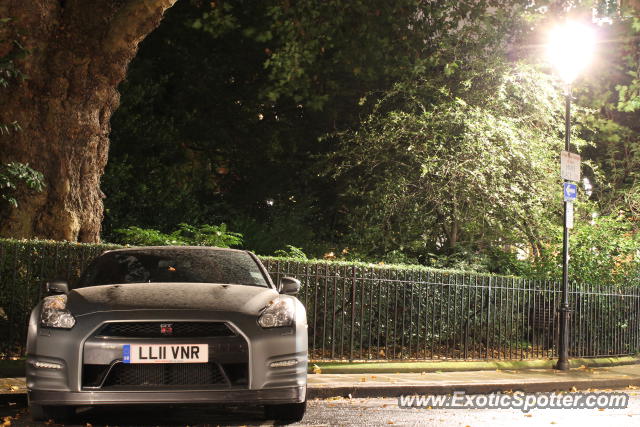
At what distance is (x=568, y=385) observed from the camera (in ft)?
44.6

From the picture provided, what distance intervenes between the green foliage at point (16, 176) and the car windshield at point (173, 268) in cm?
465

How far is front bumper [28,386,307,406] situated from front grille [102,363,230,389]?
8cm

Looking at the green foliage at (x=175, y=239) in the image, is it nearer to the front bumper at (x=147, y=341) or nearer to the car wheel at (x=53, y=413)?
the car wheel at (x=53, y=413)

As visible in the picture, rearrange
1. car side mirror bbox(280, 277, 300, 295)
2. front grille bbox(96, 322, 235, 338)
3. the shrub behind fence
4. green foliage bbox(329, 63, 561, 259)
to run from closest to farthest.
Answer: front grille bbox(96, 322, 235, 338)
car side mirror bbox(280, 277, 300, 295)
the shrub behind fence
green foliage bbox(329, 63, 561, 259)

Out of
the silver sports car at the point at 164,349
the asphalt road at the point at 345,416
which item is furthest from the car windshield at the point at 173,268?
the asphalt road at the point at 345,416

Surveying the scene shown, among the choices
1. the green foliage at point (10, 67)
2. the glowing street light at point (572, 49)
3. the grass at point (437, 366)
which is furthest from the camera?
the glowing street light at point (572, 49)

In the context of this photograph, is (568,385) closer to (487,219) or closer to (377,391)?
(377,391)

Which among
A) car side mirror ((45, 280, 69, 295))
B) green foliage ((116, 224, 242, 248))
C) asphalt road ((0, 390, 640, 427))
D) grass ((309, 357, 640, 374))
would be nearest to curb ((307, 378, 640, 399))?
asphalt road ((0, 390, 640, 427))

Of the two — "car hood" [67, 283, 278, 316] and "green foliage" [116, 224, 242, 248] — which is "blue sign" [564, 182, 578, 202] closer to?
"green foliage" [116, 224, 242, 248]

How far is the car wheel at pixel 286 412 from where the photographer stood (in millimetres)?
8188

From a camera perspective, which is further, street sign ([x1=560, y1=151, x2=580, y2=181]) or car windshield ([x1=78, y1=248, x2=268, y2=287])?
street sign ([x1=560, y1=151, x2=580, y2=181])

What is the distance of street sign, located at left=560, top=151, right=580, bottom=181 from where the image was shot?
52.5ft

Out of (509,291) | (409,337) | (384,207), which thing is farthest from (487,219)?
(409,337)

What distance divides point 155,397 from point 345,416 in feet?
8.75
